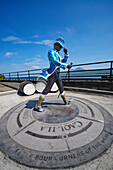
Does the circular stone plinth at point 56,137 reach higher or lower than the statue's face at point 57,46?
lower

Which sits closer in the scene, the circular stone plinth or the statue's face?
the circular stone plinth

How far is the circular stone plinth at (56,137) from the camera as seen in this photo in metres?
1.17

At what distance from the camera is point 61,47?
2637 millimetres

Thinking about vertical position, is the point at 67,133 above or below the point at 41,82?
below

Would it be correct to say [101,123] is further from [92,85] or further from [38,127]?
[92,85]

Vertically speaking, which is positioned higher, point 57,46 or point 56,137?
point 57,46

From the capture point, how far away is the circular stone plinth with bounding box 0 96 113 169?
3.84 feet

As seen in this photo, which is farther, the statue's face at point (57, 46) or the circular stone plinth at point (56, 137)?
the statue's face at point (57, 46)

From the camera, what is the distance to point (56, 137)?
4.99ft

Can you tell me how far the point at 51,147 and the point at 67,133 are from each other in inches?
15.7

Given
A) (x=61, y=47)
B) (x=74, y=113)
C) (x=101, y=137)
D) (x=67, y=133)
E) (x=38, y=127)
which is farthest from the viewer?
(x=61, y=47)

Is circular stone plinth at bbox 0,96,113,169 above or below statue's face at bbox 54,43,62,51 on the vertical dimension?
below

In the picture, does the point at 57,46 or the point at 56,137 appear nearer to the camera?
the point at 56,137

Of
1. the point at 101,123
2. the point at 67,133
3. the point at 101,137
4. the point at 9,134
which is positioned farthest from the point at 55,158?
the point at 101,123
